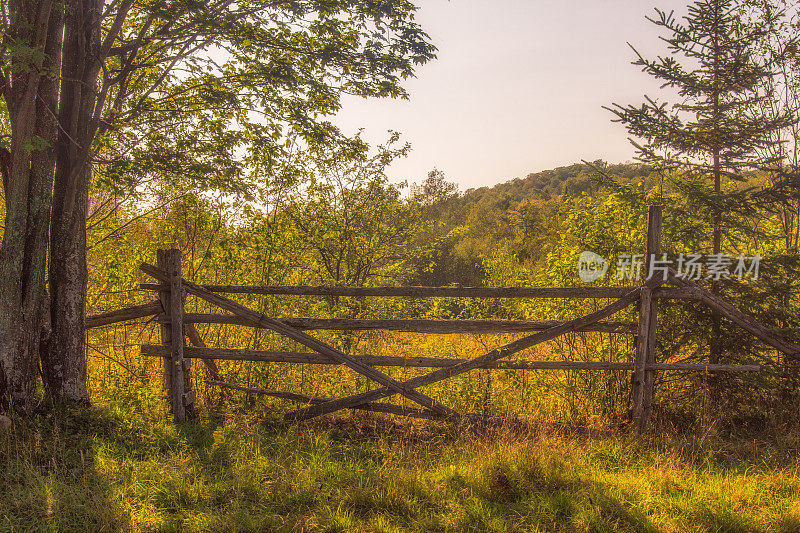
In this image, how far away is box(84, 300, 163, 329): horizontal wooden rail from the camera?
592 cm

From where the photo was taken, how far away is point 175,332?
5.81 metres

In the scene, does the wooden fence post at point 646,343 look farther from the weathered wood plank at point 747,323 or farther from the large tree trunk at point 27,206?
the large tree trunk at point 27,206

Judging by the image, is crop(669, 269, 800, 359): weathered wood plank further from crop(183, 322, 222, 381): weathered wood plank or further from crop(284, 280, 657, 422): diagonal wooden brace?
crop(183, 322, 222, 381): weathered wood plank

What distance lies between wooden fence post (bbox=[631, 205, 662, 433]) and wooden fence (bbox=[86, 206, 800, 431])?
11 mm

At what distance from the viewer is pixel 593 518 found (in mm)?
3514

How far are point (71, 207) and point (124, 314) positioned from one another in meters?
1.49

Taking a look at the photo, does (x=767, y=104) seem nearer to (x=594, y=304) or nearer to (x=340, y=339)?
(x=594, y=304)

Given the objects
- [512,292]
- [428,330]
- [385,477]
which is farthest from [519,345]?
[385,477]

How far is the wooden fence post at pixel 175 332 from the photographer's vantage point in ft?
18.9

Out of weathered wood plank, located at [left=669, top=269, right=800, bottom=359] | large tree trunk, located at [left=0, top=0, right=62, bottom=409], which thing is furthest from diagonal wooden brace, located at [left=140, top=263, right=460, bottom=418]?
weathered wood plank, located at [left=669, top=269, right=800, bottom=359]

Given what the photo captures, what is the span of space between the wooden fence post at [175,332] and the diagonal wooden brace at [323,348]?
0.13 meters

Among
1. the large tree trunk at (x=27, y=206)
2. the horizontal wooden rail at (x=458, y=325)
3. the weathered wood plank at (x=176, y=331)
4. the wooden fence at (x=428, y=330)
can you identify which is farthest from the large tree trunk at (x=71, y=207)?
the horizontal wooden rail at (x=458, y=325)

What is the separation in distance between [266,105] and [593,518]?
6.37 metres

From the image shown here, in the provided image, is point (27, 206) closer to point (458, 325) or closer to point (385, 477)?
point (385, 477)
